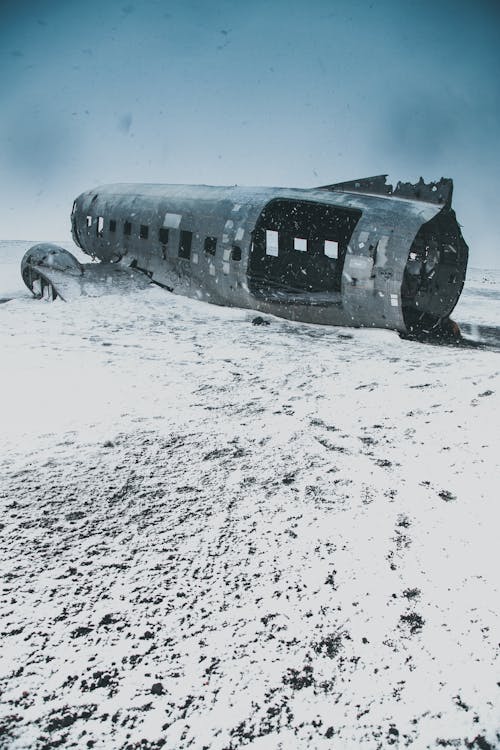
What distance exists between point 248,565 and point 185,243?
418 inches

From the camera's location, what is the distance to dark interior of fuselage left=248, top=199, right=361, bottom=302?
1392 cm

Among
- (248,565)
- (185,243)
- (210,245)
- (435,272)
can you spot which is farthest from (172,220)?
(248,565)

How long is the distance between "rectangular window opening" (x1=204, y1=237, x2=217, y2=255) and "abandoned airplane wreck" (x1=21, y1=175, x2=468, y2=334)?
44 mm

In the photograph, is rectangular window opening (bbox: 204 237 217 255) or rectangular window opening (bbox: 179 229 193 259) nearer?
rectangular window opening (bbox: 204 237 217 255)

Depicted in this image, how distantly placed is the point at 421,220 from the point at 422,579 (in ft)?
25.4

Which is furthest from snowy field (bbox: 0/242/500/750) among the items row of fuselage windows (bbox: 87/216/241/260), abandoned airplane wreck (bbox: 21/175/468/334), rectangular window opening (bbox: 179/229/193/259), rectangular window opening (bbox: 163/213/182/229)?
rectangular window opening (bbox: 163/213/182/229)

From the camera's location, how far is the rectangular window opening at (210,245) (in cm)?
1093

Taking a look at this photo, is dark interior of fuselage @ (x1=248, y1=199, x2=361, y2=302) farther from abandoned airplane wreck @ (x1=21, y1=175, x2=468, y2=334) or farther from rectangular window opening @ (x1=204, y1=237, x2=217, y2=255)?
rectangular window opening @ (x1=204, y1=237, x2=217, y2=255)

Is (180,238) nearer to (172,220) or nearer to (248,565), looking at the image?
(172,220)

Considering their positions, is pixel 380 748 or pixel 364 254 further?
pixel 364 254

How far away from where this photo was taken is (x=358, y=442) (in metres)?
4.25

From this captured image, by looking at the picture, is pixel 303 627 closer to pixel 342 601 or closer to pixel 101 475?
pixel 342 601

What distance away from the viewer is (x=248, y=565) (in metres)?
2.61

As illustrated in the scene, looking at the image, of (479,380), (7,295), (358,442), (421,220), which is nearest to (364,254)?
(421,220)
